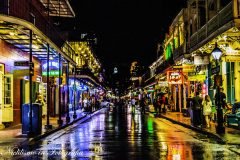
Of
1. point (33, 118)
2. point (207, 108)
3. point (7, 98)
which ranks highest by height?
point (7, 98)

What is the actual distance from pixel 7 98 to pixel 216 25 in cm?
1191

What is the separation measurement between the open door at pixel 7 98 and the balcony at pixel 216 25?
11029mm

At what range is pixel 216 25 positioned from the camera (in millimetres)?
23453

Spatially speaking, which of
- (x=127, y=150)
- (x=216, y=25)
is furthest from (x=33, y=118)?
(x=216, y=25)

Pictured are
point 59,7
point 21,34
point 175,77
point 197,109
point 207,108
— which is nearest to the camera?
point 21,34

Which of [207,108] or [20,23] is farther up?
[20,23]

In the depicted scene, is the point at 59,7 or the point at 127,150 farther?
the point at 59,7

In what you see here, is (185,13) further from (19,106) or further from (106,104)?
(106,104)

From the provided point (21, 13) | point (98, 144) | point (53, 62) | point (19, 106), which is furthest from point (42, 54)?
point (98, 144)

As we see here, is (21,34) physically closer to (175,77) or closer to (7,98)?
(7,98)

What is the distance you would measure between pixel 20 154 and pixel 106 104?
80568 millimetres

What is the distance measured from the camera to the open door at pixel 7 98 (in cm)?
2517

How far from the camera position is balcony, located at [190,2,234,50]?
20.5 meters

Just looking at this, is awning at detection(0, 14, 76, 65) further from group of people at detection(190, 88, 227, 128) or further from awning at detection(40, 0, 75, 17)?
group of people at detection(190, 88, 227, 128)
